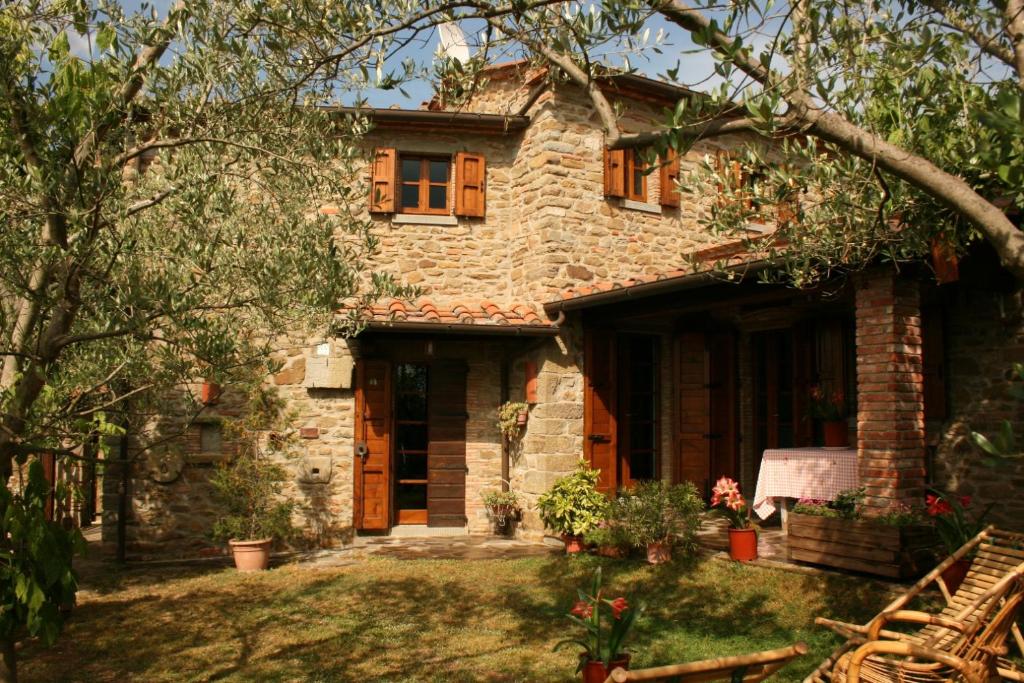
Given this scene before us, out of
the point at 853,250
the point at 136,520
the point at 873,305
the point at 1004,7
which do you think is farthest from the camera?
the point at 136,520

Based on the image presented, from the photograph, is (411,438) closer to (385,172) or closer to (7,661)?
(385,172)

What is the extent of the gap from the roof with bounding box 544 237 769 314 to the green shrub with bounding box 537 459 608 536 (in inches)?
73.8

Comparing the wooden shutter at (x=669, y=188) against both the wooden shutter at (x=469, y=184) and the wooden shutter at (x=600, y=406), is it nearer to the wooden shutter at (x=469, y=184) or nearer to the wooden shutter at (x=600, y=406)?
the wooden shutter at (x=600, y=406)

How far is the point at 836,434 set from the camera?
7.81 metres

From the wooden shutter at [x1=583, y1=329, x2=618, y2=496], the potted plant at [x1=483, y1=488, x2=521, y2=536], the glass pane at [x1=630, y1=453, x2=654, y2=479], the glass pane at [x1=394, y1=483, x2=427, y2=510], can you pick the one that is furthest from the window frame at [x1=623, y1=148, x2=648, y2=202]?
the glass pane at [x1=394, y1=483, x2=427, y2=510]

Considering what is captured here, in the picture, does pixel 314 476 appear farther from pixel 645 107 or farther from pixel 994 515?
pixel 994 515

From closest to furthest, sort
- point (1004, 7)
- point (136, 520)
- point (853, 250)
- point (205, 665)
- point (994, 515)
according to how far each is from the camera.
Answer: point (1004, 7)
point (205, 665)
point (853, 250)
point (994, 515)
point (136, 520)

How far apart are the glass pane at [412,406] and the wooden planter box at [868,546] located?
4953 mm

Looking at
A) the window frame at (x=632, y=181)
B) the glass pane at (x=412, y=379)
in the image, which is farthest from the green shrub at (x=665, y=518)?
the window frame at (x=632, y=181)

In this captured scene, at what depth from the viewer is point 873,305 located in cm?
609

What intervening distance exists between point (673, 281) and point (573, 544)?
2928 mm

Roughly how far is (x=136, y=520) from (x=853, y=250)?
780 centimetres

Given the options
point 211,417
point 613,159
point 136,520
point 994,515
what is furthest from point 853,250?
point 136,520

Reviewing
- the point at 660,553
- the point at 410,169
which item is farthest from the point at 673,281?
the point at 410,169
